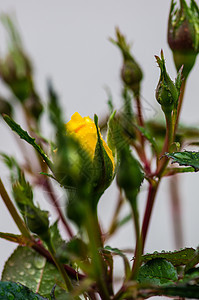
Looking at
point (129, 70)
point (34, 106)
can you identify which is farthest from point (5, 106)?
point (129, 70)

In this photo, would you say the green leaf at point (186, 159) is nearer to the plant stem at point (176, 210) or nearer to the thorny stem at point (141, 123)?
the thorny stem at point (141, 123)

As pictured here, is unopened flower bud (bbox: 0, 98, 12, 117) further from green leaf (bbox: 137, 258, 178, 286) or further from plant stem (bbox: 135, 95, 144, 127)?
green leaf (bbox: 137, 258, 178, 286)

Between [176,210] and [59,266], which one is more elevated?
[176,210]

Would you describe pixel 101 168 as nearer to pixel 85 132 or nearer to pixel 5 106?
pixel 85 132

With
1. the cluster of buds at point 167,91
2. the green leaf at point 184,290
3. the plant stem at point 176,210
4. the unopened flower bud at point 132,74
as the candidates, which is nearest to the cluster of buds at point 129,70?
the unopened flower bud at point 132,74

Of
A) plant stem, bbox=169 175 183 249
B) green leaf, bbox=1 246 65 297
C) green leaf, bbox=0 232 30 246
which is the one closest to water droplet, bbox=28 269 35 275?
green leaf, bbox=1 246 65 297
